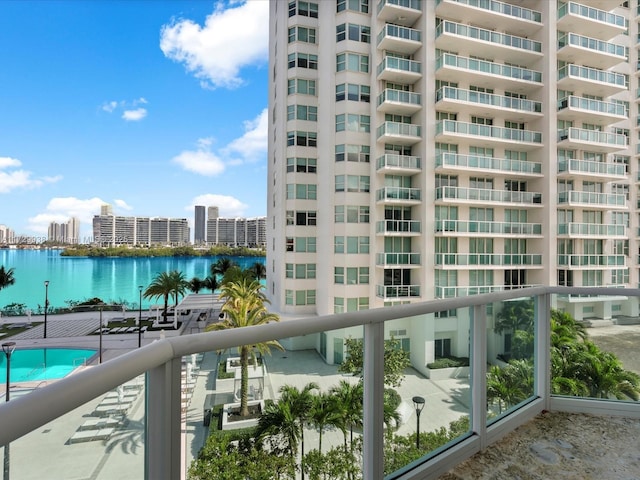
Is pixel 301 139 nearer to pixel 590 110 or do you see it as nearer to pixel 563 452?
pixel 590 110

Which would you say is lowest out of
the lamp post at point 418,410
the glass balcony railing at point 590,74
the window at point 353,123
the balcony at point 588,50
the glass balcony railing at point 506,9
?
the lamp post at point 418,410

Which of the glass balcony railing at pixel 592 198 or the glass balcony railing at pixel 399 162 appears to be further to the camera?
the glass balcony railing at pixel 592 198

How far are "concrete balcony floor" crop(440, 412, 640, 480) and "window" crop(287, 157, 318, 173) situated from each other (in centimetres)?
1988

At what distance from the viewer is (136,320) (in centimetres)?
2983

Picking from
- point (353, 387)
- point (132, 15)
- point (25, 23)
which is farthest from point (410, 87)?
point (25, 23)

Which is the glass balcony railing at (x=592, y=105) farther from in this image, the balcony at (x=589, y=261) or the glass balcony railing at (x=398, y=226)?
the glass balcony railing at (x=398, y=226)

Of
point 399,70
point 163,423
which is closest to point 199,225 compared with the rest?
point 399,70

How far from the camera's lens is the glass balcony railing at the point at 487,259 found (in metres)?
19.9

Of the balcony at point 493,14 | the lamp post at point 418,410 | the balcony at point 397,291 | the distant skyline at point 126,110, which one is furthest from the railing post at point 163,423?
the distant skyline at point 126,110

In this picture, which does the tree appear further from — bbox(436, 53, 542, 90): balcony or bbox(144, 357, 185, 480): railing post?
bbox(436, 53, 542, 90): balcony

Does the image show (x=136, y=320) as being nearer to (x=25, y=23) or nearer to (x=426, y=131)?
(x=426, y=131)

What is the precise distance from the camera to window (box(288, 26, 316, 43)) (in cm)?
2202

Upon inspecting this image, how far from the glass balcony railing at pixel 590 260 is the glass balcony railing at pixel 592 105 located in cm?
913

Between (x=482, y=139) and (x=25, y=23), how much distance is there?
9502cm
